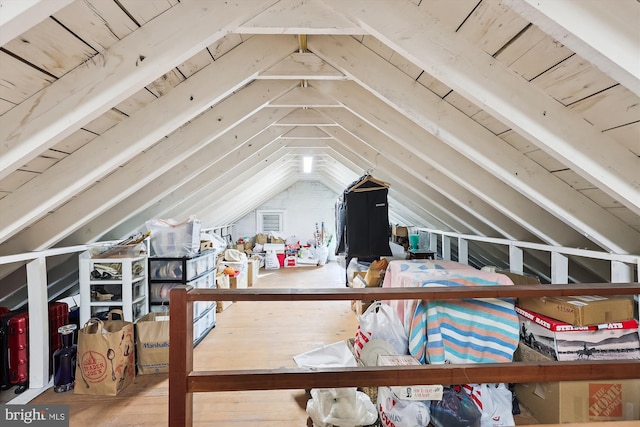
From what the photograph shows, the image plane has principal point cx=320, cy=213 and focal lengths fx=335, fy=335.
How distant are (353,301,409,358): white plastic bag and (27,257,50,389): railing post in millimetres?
2201

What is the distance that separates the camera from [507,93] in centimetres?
129

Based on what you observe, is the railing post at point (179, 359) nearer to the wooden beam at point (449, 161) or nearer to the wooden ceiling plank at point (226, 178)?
the wooden beam at point (449, 161)

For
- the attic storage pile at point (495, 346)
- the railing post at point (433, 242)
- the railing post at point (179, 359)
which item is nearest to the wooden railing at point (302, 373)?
the railing post at point (179, 359)

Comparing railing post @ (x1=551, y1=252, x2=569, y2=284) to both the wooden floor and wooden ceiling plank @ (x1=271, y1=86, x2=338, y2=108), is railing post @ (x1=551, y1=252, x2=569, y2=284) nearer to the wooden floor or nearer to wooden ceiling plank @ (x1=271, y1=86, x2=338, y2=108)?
the wooden floor

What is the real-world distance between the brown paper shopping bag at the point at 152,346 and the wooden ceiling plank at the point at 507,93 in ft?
8.26

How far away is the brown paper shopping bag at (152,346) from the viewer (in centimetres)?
261

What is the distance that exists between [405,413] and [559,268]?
→ 1510mm

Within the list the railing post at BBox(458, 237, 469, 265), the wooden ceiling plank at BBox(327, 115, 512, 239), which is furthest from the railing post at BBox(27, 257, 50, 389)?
the railing post at BBox(458, 237, 469, 265)

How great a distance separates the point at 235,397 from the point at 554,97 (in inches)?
97.2

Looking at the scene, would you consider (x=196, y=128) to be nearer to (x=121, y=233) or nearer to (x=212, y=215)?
(x=121, y=233)

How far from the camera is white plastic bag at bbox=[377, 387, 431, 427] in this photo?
1.65 metres

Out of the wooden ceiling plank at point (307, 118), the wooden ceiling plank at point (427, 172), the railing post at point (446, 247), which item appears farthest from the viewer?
the railing post at point (446, 247)

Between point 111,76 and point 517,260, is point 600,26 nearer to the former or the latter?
point 111,76

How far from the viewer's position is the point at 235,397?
7.54 feet
